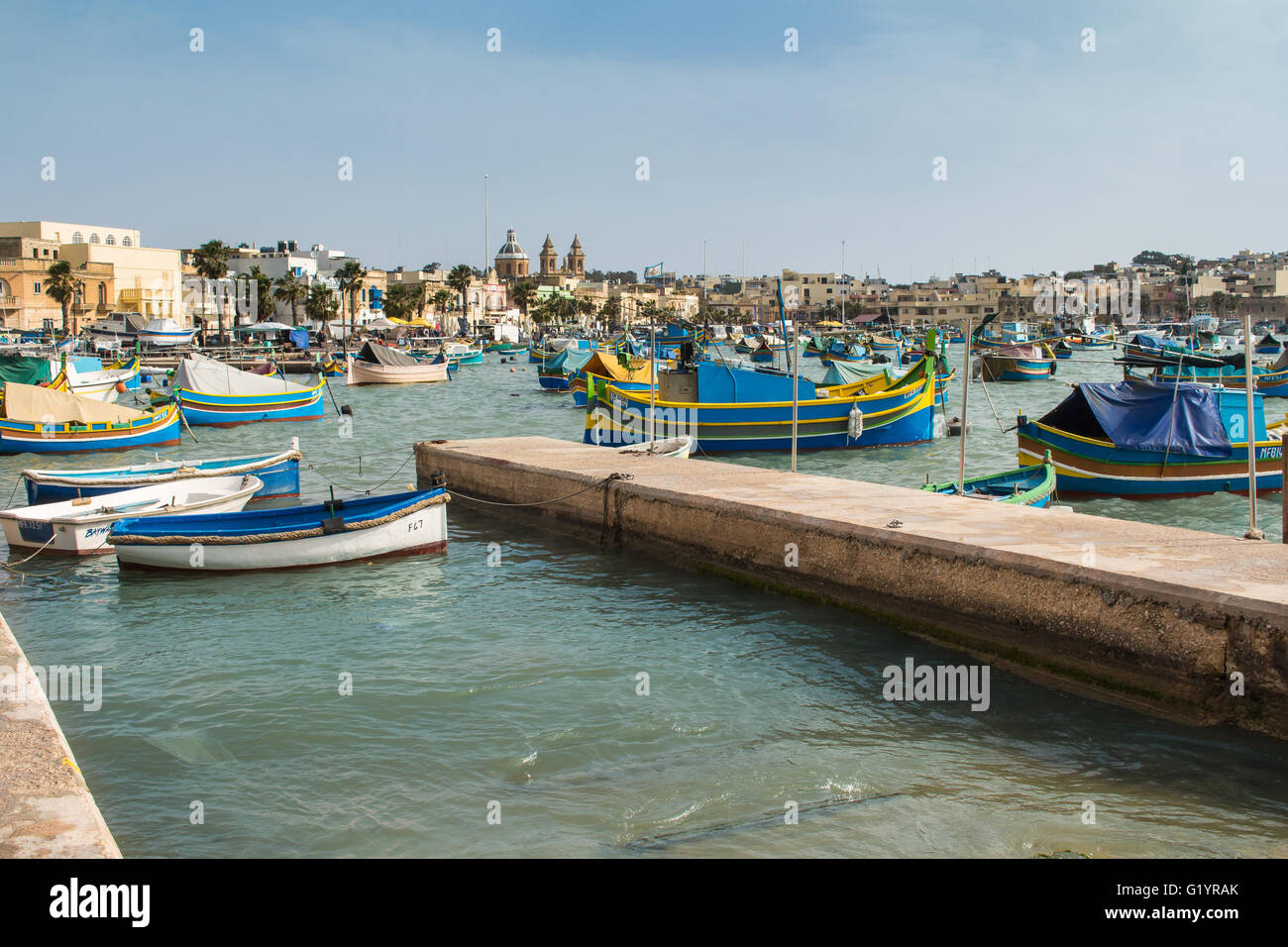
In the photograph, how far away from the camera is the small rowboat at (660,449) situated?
19.5 meters

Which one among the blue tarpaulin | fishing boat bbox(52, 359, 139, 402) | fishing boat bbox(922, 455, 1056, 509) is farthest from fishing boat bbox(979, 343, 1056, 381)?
fishing boat bbox(922, 455, 1056, 509)

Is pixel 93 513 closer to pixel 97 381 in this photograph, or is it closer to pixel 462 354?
pixel 97 381

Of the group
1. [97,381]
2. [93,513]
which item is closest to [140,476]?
[93,513]

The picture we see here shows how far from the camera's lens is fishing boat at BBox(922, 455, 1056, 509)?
15.9m

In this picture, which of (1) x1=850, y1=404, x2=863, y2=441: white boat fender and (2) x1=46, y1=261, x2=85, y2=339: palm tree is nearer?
(1) x1=850, y1=404, x2=863, y2=441: white boat fender

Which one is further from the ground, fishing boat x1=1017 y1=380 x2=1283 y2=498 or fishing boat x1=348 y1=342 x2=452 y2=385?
fishing boat x1=348 y1=342 x2=452 y2=385

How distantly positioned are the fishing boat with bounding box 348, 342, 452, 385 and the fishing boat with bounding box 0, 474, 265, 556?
4471 centimetres

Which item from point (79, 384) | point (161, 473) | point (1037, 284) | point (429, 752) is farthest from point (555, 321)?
point (429, 752)

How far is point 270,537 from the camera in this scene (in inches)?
543

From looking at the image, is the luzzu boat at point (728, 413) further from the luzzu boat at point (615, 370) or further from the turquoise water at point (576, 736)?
the turquoise water at point (576, 736)

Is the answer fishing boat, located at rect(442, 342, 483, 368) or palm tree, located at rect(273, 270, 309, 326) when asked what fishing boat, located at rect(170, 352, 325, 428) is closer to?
fishing boat, located at rect(442, 342, 483, 368)

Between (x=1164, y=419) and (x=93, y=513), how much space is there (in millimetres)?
18467

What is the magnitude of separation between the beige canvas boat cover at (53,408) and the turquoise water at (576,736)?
16373 mm
